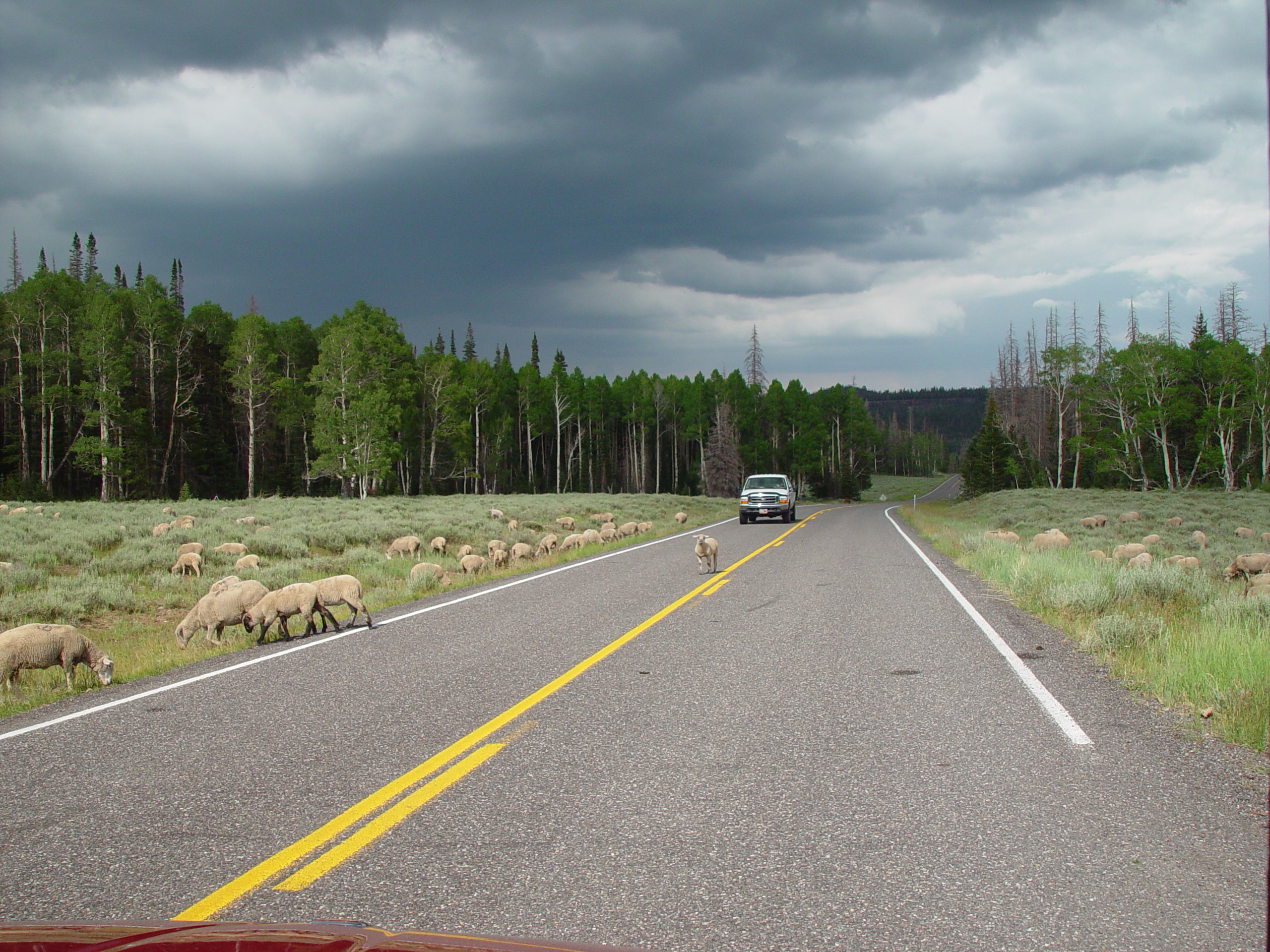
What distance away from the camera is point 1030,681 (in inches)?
264

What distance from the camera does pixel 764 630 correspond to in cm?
920

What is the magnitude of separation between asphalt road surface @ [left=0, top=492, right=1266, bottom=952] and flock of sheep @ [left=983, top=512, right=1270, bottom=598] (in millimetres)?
6711

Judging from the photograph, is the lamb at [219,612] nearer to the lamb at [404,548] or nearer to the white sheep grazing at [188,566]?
the white sheep grazing at [188,566]

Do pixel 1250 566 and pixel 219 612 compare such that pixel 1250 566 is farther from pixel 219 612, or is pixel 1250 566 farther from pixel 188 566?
pixel 188 566

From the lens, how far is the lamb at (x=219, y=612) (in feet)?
32.8

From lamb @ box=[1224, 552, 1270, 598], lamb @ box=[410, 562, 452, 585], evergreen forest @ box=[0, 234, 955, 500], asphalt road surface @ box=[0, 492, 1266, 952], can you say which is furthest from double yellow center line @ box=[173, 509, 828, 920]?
evergreen forest @ box=[0, 234, 955, 500]

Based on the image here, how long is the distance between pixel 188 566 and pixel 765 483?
23279mm

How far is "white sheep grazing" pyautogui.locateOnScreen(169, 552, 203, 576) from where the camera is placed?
16.2m

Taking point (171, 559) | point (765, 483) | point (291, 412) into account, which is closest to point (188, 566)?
point (171, 559)

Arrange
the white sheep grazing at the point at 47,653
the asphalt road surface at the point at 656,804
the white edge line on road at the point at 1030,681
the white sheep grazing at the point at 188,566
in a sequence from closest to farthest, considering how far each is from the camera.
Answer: the asphalt road surface at the point at 656,804, the white edge line on road at the point at 1030,681, the white sheep grazing at the point at 47,653, the white sheep grazing at the point at 188,566

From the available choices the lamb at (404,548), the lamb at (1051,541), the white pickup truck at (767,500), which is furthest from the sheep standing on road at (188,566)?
the white pickup truck at (767,500)

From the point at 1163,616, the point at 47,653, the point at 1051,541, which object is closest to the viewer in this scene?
the point at 47,653

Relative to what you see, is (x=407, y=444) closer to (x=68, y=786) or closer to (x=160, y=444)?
(x=160, y=444)

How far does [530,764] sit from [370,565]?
47.8 feet
